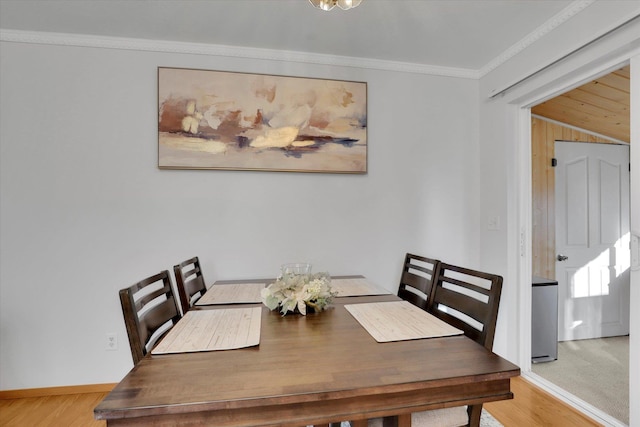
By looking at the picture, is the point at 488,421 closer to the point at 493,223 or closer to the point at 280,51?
the point at 493,223

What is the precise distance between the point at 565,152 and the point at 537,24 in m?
1.43

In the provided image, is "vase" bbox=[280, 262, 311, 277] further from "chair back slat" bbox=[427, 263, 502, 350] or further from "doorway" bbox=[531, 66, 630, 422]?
"doorway" bbox=[531, 66, 630, 422]

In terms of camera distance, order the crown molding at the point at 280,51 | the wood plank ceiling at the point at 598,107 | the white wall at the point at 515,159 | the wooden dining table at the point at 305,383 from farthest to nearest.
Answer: the wood plank ceiling at the point at 598,107
the crown molding at the point at 280,51
the white wall at the point at 515,159
the wooden dining table at the point at 305,383

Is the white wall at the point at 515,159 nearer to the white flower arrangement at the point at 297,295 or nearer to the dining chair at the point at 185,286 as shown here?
the white flower arrangement at the point at 297,295

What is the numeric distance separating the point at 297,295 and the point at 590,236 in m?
3.12

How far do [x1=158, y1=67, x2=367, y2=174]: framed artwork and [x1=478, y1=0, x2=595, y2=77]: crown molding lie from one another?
3.49ft

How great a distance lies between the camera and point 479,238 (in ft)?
9.05

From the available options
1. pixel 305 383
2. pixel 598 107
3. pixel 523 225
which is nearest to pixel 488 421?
pixel 523 225

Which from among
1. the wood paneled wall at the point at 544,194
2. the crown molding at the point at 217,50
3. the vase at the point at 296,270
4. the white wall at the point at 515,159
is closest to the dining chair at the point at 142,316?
the vase at the point at 296,270

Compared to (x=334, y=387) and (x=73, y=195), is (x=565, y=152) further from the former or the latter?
(x=73, y=195)

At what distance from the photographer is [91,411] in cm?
200

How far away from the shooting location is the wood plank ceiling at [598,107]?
2.30m

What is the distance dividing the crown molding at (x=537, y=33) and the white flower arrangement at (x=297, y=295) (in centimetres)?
214

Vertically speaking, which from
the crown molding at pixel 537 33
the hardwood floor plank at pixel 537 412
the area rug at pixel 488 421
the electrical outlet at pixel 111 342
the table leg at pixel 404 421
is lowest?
the hardwood floor plank at pixel 537 412
